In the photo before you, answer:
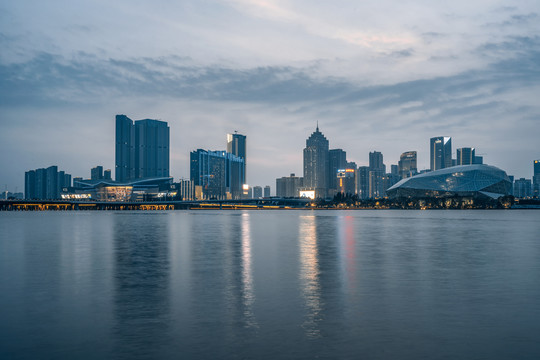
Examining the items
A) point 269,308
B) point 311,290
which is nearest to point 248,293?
point 311,290

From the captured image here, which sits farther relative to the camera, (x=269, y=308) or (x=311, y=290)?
(x=311, y=290)

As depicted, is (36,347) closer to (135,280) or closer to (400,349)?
(400,349)

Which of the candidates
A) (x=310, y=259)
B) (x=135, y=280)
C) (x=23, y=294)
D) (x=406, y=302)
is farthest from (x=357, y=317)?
(x=310, y=259)

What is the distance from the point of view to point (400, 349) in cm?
1277

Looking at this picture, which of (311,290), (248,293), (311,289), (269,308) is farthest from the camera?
(311,289)

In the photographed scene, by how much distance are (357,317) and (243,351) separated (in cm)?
549

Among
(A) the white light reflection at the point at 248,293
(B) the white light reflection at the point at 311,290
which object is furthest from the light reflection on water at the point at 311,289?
(A) the white light reflection at the point at 248,293

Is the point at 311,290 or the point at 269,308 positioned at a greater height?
the point at 269,308

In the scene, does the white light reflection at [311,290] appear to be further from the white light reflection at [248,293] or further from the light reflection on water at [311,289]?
the white light reflection at [248,293]

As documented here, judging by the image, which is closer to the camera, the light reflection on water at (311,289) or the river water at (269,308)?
the river water at (269,308)

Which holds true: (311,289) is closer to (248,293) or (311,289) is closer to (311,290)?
(311,290)

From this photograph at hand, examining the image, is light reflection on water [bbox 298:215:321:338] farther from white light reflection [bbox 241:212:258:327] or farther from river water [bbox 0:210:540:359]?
white light reflection [bbox 241:212:258:327]

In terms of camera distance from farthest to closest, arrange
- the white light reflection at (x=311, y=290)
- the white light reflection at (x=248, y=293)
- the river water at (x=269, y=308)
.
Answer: the white light reflection at (x=248, y=293)
the white light reflection at (x=311, y=290)
the river water at (x=269, y=308)

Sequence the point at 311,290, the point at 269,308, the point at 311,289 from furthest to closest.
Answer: the point at 311,289 < the point at 311,290 < the point at 269,308
